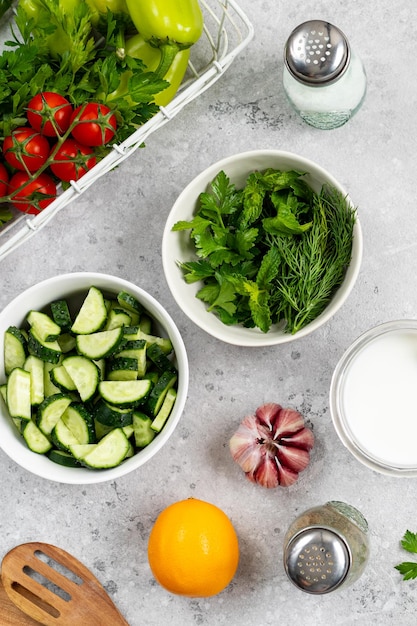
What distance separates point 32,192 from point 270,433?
1.87ft

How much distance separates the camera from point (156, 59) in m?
1.29

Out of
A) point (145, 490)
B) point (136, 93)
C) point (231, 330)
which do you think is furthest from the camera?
point (145, 490)

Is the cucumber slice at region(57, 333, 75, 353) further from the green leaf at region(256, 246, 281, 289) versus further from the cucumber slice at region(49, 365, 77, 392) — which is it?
the green leaf at region(256, 246, 281, 289)

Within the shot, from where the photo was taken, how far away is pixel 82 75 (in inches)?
51.3

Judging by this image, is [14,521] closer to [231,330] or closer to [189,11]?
[231,330]

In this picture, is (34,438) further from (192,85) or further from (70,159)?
(192,85)

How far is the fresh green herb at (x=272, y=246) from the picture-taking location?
50.2 inches

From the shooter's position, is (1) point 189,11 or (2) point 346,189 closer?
(1) point 189,11

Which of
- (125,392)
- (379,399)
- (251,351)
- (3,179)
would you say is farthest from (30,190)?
(379,399)

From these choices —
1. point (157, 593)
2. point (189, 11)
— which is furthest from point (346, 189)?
point (157, 593)

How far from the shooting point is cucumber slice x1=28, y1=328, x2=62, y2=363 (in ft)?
4.23

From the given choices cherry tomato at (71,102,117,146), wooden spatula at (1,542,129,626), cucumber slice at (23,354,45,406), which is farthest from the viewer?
wooden spatula at (1,542,129,626)

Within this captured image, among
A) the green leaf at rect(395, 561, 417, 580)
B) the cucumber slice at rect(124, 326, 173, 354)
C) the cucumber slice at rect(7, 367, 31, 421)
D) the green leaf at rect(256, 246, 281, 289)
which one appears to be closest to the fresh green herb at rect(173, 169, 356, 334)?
the green leaf at rect(256, 246, 281, 289)

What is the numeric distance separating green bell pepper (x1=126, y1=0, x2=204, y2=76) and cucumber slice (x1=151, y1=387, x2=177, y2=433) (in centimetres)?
52
